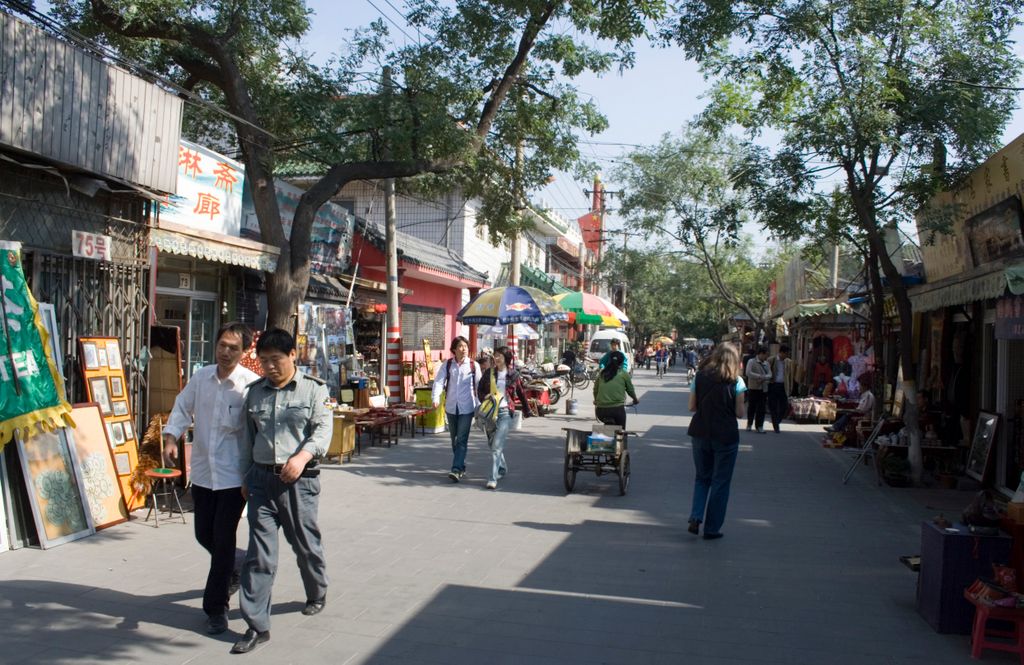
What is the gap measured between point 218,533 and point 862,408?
11526 millimetres

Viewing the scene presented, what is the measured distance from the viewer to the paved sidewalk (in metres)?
4.89

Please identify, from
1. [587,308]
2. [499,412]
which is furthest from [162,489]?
[587,308]

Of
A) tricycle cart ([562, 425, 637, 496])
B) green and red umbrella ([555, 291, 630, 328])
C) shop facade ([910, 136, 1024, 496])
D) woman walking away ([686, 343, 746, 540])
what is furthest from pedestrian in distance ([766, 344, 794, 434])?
woman walking away ([686, 343, 746, 540])

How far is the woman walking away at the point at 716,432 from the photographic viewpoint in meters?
7.66

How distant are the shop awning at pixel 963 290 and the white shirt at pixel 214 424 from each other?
21.4 feet

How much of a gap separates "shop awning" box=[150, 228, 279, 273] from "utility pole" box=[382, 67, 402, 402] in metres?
4.30

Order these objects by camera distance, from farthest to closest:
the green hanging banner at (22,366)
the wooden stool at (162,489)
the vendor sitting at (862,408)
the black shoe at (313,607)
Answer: the vendor sitting at (862,408) → the wooden stool at (162,489) → the green hanging banner at (22,366) → the black shoe at (313,607)

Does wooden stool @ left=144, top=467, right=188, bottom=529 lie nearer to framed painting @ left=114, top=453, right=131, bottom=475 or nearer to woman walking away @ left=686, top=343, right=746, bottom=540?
framed painting @ left=114, top=453, right=131, bottom=475

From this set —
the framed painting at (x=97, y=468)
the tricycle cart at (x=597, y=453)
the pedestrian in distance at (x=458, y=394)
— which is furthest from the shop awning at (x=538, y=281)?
the framed painting at (x=97, y=468)

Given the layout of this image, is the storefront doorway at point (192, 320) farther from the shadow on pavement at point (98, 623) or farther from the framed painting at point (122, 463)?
the shadow on pavement at point (98, 623)

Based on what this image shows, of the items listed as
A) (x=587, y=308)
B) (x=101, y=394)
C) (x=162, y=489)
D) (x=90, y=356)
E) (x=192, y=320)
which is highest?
(x=587, y=308)

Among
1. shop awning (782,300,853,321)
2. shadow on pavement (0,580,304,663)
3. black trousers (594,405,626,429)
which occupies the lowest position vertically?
shadow on pavement (0,580,304,663)

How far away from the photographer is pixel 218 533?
5.05m

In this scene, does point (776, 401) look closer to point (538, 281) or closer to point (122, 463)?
point (122, 463)
